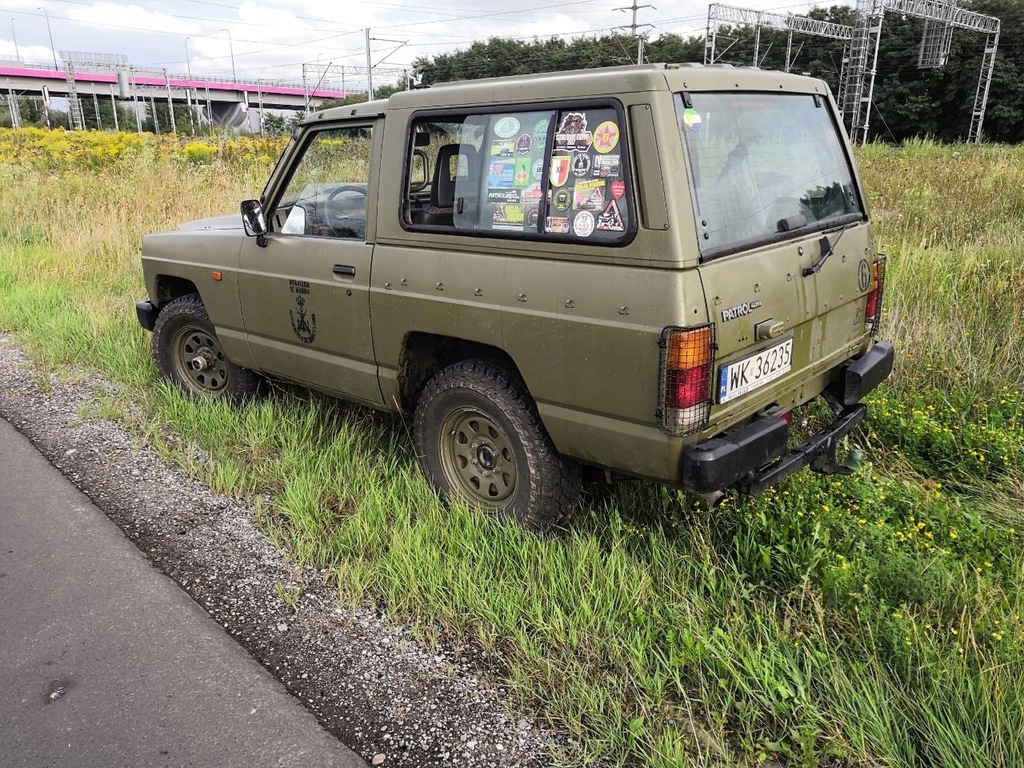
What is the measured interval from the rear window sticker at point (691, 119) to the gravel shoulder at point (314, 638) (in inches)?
86.6

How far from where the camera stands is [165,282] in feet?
17.4

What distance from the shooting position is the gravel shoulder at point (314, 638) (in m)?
2.42

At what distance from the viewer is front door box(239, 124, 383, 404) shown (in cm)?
384

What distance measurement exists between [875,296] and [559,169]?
192 centimetres

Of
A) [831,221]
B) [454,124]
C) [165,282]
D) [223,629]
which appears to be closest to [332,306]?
[454,124]

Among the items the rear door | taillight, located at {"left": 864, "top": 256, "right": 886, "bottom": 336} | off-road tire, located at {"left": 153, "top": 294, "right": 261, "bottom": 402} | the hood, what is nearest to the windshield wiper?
the rear door

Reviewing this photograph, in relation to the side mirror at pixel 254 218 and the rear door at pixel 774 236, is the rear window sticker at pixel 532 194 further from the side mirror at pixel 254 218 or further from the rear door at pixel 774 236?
the side mirror at pixel 254 218

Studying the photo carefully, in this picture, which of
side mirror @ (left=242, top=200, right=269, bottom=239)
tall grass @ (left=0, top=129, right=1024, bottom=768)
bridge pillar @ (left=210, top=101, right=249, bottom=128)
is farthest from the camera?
bridge pillar @ (left=210, top=101, right=249, bottom=128)

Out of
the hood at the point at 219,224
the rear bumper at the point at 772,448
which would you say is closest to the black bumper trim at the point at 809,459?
the rear bumper at the point at 772,448

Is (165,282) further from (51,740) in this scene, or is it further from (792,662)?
(792,662)

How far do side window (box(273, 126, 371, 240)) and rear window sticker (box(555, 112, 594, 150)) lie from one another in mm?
1236

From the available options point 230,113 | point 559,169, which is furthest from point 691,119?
point 230,113

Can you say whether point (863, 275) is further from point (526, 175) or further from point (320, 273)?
point (320, 273)

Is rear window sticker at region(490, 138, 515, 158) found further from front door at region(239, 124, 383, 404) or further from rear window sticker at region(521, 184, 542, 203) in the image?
front door at region(239, 124, 383, 404)
